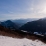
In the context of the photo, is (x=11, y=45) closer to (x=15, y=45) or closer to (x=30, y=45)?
(x=15, y=45)

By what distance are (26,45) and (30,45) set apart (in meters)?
0.65

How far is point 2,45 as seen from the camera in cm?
1216

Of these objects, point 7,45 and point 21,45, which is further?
point 21,45

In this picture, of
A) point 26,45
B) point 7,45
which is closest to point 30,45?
point 26,45

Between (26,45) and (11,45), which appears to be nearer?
(11,45)

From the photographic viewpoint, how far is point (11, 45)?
42.4 ft

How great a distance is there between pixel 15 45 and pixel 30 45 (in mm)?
2038

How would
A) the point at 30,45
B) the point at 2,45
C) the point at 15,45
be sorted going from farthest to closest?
the point at 30,45 < the point at 15,45 < the point at 2,45

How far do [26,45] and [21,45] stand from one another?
65cm

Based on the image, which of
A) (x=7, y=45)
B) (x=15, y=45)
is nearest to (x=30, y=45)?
(x=15, y=45)

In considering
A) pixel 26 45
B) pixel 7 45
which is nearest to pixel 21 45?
pixel 26 45

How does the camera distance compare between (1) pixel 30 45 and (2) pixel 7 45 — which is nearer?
(2) pixel 7 45

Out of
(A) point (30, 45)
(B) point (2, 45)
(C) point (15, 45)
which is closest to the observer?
(B) point (2, 45)

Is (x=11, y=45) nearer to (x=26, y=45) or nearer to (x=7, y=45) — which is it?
(x=7, y=45)
